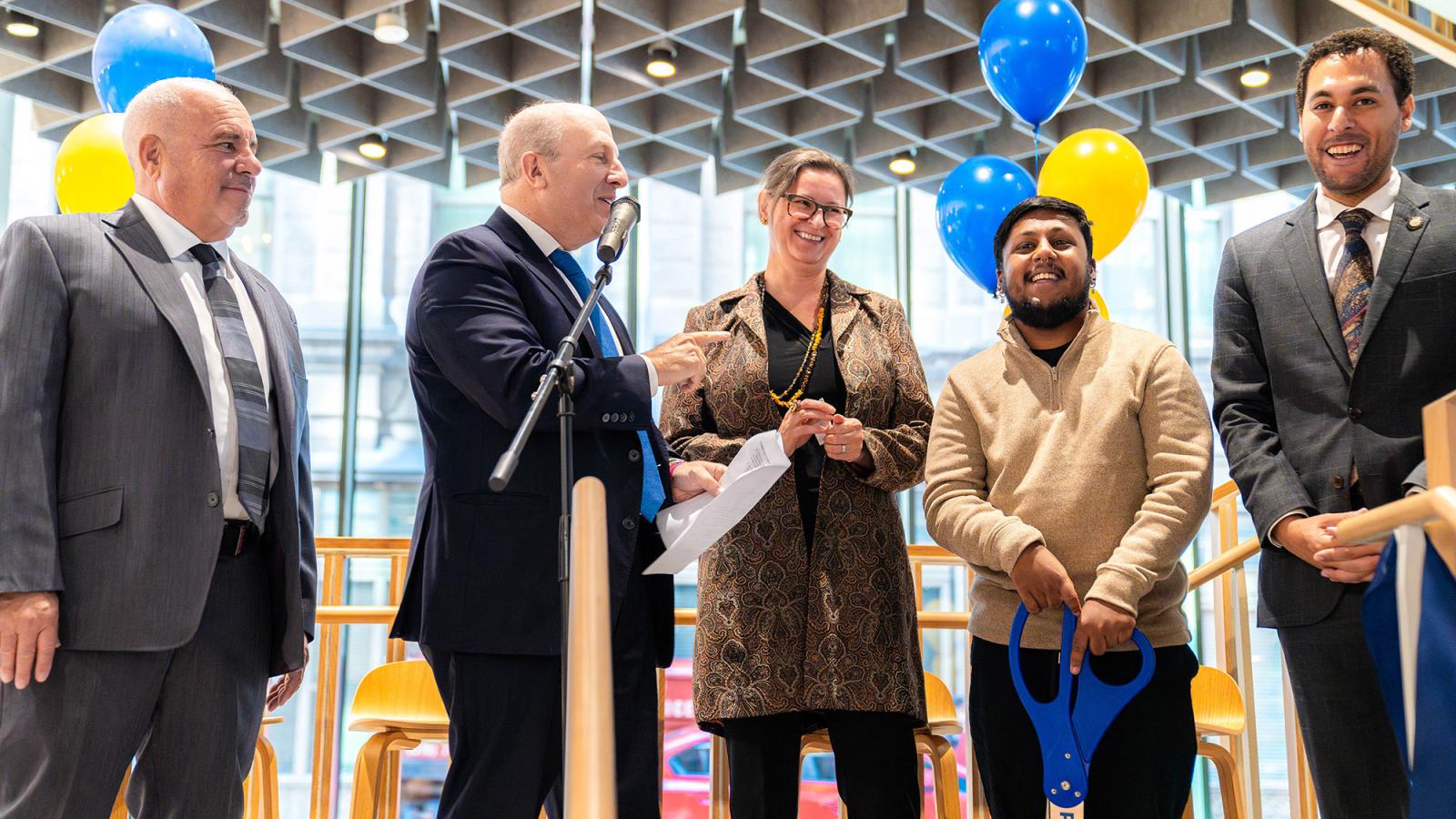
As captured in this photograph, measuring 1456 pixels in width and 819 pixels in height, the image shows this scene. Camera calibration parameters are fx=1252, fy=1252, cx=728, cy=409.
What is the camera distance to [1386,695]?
1.62 m

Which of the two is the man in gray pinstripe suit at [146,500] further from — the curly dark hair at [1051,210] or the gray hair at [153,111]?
the curly dark hair at [1051,210]

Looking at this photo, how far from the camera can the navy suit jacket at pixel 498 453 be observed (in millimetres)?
2117

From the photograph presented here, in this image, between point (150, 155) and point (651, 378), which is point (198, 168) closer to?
point (150, 155)

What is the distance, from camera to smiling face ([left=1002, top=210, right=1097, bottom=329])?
100 inches

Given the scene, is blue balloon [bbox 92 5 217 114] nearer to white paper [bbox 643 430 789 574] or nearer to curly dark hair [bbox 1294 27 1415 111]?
white paper [bbox 643 430 789 574]

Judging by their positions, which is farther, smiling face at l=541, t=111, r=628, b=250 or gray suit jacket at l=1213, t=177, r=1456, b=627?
smiling face at l=541, t=111, r=628, b=250

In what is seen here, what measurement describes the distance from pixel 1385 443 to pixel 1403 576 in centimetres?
83

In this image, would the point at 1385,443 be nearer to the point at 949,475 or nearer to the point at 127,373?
the point at 949,475

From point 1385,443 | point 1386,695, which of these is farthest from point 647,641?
point 1385,443

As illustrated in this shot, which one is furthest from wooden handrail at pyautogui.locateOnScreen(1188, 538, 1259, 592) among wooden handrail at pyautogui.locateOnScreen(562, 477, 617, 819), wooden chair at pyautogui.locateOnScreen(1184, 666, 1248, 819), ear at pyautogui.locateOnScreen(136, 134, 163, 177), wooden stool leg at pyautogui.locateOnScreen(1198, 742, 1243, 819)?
ear at pyautogui.locateOnScreen(136, 134, 163, 177)

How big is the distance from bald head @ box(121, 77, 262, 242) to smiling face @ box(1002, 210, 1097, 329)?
5.01 feet

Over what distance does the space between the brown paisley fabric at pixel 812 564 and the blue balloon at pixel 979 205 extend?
216 centimetres

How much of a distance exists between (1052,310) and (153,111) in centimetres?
177

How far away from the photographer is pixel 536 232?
2404mm
